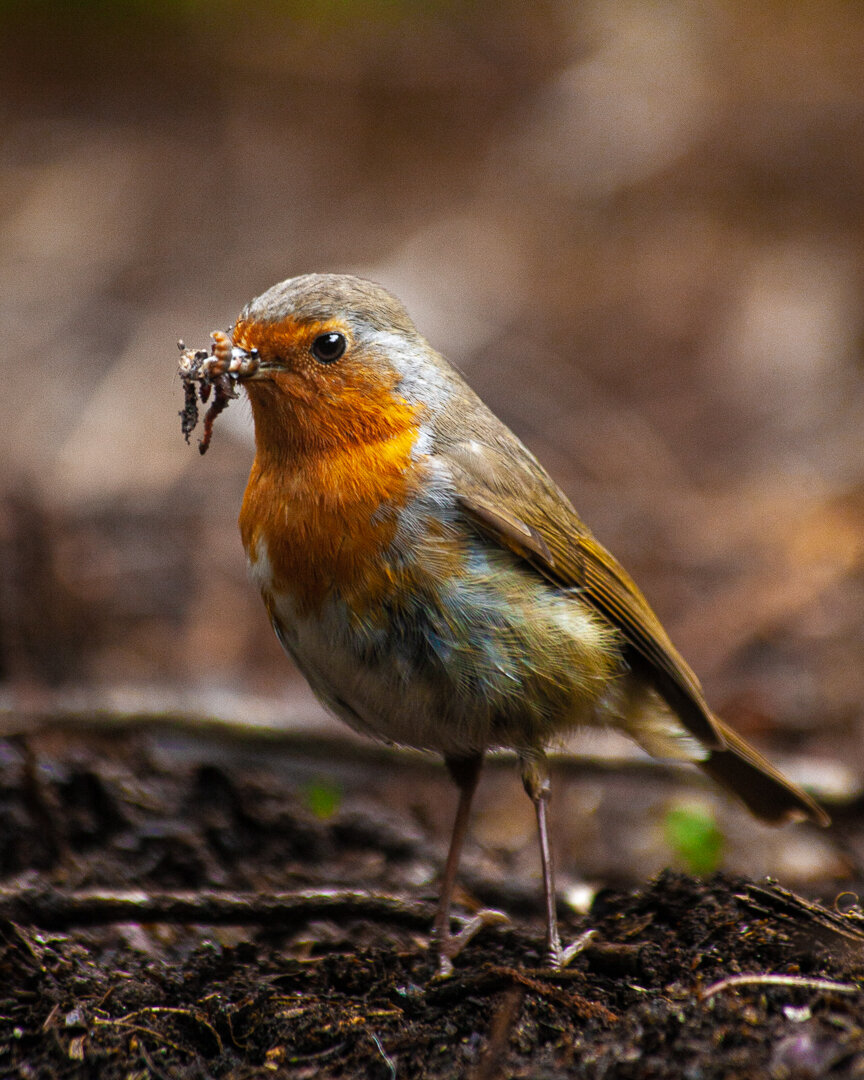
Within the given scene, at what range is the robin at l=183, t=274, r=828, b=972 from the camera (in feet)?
10.5

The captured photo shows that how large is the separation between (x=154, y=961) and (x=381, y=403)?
180cm

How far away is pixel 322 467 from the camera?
11.0 ft

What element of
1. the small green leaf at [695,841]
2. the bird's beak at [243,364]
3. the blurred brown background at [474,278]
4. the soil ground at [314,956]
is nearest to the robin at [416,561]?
the bird's beak at [243,364]

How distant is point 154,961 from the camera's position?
Result: 3232 mm

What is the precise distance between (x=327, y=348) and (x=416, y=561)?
0.76 meters

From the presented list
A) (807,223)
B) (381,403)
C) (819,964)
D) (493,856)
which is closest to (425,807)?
(493,856)

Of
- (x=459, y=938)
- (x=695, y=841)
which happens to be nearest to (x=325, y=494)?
(x=459, y=938)

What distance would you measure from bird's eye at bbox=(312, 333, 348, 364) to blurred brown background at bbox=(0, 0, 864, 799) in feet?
5.47

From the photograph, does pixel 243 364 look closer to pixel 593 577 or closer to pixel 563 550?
pixel 563 550

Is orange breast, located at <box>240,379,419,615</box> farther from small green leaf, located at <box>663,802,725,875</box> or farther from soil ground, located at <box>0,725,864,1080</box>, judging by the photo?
small green leaf, located at <box>663,802,725,875</box>

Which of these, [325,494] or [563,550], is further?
[563,550]

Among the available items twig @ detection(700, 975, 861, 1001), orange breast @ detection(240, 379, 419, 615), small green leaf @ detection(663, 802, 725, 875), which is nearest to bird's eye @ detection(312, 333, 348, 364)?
orange breast @ detection(240, 379, 419, 615)

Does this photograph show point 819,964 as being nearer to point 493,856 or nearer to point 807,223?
point 493,856

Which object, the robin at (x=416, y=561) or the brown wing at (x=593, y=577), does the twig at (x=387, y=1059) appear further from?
the brown wing at (x=593, y=577)
